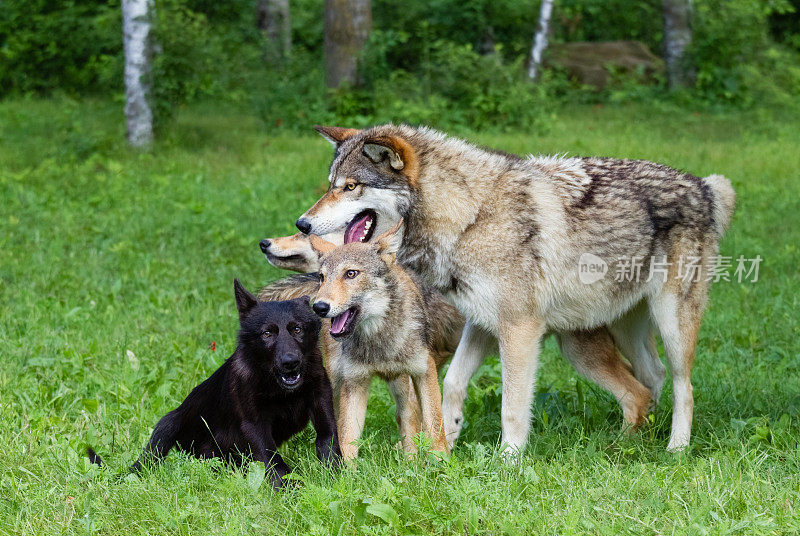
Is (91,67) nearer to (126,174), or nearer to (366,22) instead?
(366,22)

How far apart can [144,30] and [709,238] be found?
10956 mm

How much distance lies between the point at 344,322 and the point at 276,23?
1994 cm

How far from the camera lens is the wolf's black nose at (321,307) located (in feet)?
14.9

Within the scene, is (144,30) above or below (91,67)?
above

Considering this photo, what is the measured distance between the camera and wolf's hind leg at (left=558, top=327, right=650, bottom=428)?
580cm

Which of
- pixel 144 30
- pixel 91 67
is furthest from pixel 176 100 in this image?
pixel 91 67

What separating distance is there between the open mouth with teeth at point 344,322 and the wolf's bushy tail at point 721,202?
2.68 meters

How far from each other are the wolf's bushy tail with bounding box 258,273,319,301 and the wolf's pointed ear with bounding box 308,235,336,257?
11.8 inches

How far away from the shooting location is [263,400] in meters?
4.72

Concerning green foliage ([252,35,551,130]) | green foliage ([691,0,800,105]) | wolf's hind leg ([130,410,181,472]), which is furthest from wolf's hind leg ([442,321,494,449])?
green foliage ([691,0,800,105])

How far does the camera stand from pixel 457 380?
5.68m

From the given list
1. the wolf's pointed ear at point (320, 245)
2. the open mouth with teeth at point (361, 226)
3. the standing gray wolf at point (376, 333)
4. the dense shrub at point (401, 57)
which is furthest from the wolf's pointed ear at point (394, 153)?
the dense shrub at point (401, 57)

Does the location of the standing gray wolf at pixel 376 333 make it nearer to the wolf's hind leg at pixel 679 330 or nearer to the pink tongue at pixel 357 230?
the pink tongue at pixel 357 230

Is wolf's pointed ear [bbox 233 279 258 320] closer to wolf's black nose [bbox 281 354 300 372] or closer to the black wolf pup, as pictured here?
the black wolf pup
